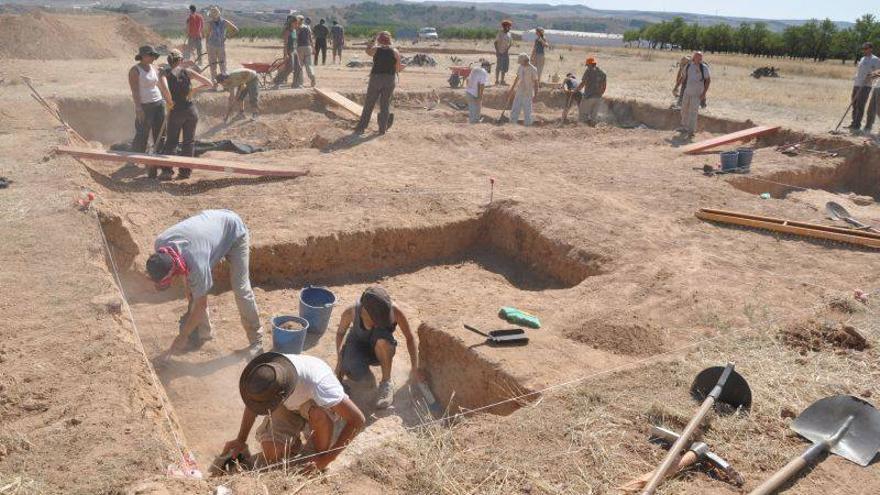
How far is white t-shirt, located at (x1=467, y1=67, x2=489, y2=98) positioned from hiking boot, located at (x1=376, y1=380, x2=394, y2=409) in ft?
32.9

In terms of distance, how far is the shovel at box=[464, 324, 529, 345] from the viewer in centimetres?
589

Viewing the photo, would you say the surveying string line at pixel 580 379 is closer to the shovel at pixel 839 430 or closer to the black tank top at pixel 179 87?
the shovel at pixel 839 430

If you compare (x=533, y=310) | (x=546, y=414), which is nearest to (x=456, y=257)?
(x=533, y=310)

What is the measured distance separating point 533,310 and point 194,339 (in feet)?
10.1

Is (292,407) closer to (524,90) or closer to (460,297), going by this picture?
(460,297)

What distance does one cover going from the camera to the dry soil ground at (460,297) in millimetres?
3988

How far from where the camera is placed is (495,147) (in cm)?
1309

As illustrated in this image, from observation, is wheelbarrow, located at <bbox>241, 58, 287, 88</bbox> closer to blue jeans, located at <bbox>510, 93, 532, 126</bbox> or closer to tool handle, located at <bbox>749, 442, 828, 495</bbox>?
blue jeans, located at <bbox>510, 93, 532, 126</bbox>

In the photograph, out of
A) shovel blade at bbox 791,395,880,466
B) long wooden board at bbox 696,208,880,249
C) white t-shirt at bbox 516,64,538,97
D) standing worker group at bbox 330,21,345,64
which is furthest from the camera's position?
standing worker group at bbox 330,21,345,64

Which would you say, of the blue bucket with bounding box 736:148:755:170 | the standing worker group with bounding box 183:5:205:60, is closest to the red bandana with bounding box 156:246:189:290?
the blue bucket with bounding box 736:148:755:170

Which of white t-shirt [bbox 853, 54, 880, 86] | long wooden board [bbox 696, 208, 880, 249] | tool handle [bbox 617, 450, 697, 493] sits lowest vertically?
tool handle [bbox 617, 450, 697, 493]

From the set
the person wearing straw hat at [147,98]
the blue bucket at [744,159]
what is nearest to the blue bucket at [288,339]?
the person wearing straw hat at [147,98]

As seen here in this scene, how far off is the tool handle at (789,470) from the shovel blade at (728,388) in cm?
52

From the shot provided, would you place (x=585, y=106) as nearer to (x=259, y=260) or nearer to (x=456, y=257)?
(x=456, y=257)
